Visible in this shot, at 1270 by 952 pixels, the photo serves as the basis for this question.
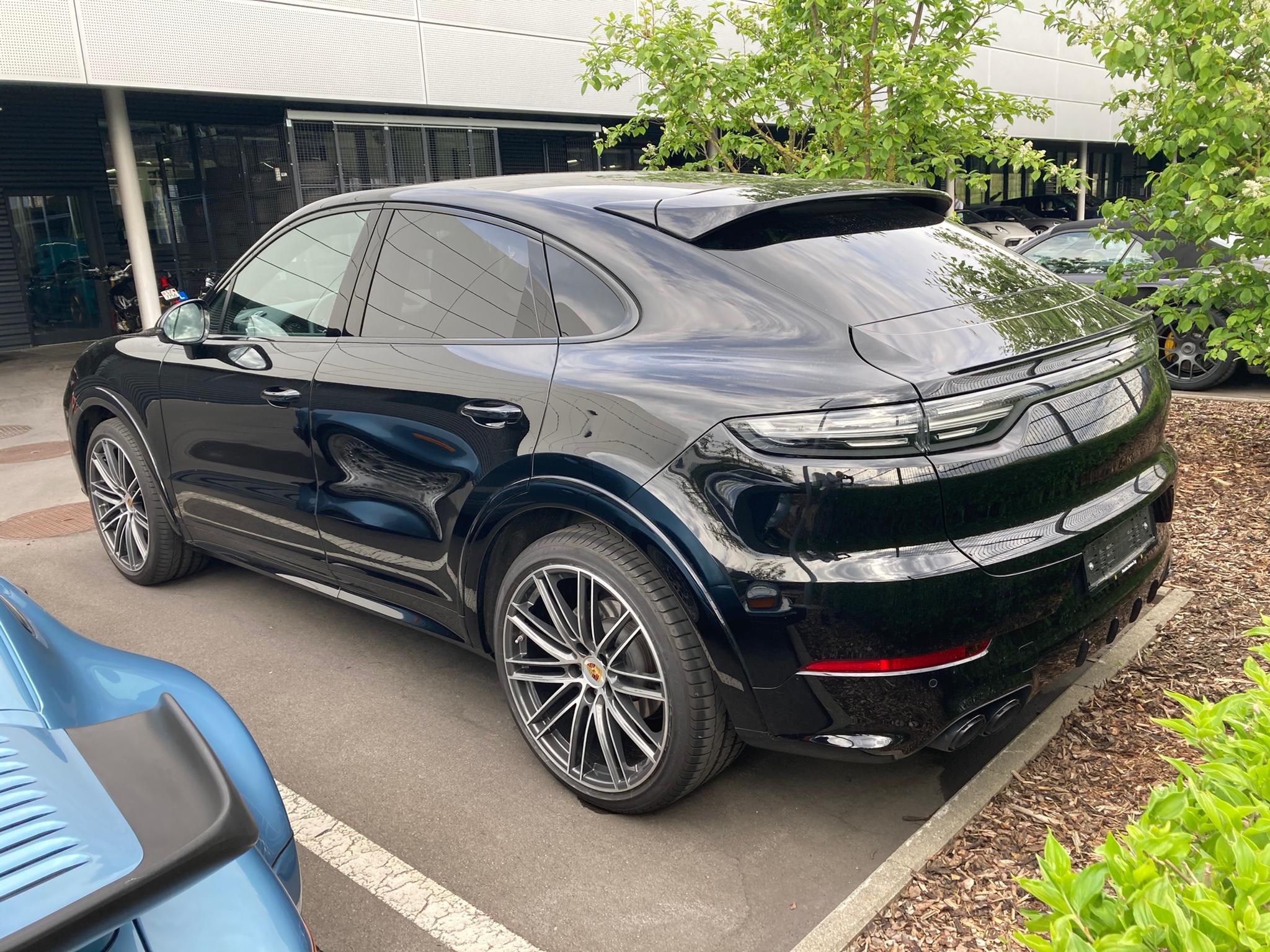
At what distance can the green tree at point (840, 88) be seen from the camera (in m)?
6.56

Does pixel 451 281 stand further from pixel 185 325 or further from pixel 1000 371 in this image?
pixel 1000 371

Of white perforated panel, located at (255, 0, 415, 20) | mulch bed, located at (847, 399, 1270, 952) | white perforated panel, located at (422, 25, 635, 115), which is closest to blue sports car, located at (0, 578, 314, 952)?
mulch bed, located at (847, 399, 1270, 952)

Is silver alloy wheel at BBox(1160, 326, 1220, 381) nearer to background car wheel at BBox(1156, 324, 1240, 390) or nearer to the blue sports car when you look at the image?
background car wheel at BBox(1156, 324, 1240, 390)

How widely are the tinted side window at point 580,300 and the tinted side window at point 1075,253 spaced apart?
23.9 feet

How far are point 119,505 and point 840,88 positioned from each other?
16.9 ft

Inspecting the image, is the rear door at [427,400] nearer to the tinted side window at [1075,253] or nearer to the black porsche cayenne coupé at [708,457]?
the black porsche cayenne coupé at [708,457]

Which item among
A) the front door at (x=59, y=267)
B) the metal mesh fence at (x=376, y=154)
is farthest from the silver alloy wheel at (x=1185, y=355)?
the front door at (x=59, y=267)

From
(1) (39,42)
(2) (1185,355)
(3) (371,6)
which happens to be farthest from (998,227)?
(1) (39,42)

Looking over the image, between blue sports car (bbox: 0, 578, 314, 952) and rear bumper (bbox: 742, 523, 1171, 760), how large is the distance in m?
1.23

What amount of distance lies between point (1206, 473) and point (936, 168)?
2.70 meters

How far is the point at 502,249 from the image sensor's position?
10.8 feet

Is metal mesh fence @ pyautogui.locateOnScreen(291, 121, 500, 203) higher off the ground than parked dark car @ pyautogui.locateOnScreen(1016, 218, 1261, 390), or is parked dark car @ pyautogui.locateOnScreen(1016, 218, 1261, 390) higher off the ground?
metal mesh fence @ pyautogui.locateOnScreen(291, 121, 500, 203)

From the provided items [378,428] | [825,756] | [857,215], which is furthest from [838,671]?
[378,428]

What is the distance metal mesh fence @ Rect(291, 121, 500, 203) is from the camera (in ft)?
51.5
